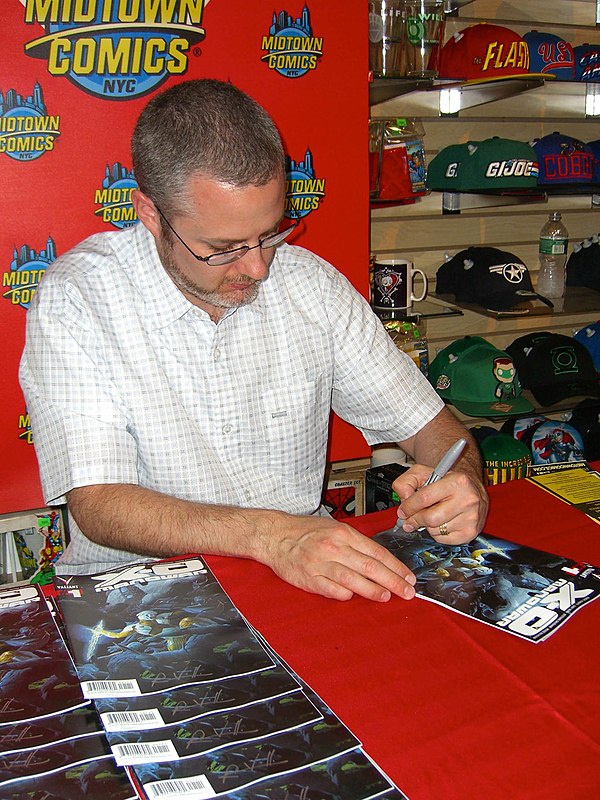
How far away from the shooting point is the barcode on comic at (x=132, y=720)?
0.96 m

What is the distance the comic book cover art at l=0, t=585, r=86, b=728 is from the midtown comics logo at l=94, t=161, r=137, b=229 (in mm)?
1349

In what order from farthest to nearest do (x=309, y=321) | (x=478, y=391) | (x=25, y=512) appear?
1. (x=478, y=391)
2. (x=25, y=512)
3. (x=309, y=321)

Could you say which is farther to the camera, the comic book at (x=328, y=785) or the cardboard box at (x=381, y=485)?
the cardboard box at (x=381, y=485)

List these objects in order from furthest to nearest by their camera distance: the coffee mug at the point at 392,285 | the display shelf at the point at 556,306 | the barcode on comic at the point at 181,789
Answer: the display shelf at the point at 556,306 → the coffee mug at the point at 392,285 → the barcode on comic at the point at 181,789

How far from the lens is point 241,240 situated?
1616mm

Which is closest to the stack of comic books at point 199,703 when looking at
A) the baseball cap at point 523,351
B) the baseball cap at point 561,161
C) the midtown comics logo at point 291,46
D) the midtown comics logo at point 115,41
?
the midtown comics logo at point 115,41

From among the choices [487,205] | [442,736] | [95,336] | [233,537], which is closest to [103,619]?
[233,537]

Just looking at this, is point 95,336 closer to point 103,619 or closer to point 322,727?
point 103,619

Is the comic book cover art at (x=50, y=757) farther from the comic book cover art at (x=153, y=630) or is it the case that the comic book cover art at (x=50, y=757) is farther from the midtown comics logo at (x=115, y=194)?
the midtown comics logo at (x=115, y=194)

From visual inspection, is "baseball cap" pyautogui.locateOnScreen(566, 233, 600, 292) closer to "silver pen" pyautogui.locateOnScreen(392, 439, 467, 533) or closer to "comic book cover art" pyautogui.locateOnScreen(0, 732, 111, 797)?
"silver pen" pyautogui.locateOnScreen(392, 439, 467, 533)

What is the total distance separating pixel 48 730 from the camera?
3.17 feet

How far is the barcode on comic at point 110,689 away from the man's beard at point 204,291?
0.89m

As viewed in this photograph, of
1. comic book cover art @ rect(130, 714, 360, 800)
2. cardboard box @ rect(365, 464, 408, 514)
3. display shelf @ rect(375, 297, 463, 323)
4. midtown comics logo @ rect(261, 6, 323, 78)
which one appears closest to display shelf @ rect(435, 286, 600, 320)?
display shelf @ rect(375, 297, 463, 323)

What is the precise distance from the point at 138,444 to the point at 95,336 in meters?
0.25
